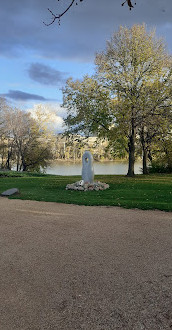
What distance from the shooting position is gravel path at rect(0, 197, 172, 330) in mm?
3646

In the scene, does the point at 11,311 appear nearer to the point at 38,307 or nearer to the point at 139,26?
the point at 38,307

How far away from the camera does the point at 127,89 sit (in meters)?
23.1

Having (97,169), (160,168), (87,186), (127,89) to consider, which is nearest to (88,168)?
(87,186)

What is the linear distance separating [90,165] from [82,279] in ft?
38.4

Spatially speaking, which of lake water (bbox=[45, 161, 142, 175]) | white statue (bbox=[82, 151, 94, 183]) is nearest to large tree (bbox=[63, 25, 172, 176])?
white statue (bbox=[82, 151, 94, 183])

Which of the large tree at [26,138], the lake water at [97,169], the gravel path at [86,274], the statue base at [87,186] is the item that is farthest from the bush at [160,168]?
the gravel path at [86,274]

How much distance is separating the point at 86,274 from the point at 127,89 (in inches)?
796

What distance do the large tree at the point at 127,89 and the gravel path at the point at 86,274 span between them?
1484 cm

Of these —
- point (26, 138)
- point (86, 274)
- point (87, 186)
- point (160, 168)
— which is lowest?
point (86, 274)

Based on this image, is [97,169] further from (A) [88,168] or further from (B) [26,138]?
(A) [88,168]

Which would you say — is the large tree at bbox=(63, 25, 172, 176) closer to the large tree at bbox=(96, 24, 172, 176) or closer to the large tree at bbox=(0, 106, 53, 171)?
the large tree at bbox=(96, 24, 172, 176)

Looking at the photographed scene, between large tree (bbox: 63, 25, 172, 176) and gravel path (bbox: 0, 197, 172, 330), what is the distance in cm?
1484

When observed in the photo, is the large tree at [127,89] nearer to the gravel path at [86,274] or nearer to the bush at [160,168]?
the bush at [160,168]

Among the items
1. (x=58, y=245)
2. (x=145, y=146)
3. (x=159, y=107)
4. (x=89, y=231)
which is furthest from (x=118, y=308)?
(x=145, y=146)
